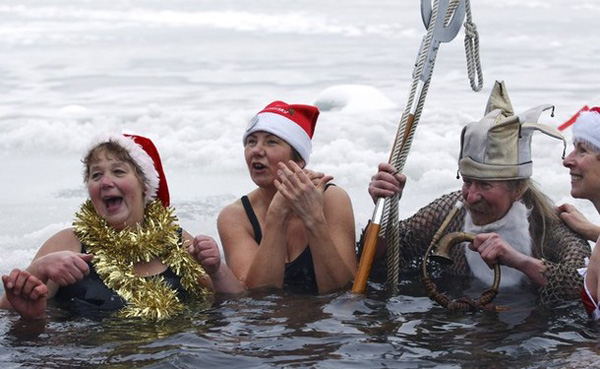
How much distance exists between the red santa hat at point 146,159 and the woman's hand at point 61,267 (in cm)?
60

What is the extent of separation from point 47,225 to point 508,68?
6990 mm

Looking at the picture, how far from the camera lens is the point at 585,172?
544cm

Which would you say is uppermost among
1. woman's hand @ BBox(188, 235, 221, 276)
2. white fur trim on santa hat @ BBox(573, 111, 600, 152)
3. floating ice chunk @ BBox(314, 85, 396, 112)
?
floating ice chunk @ BBox(314, 85, 396, 112)

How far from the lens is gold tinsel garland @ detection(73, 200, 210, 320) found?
17.2 feet

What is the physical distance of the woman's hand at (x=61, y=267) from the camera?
196 inches

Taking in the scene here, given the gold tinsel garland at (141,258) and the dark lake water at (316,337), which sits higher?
the gold tinsel garland at (141,258)

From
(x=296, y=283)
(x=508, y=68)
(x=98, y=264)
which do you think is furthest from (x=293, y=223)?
(x=508, y=68)

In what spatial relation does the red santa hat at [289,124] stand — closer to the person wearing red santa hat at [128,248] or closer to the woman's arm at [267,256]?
the woman's arm at [267,256]

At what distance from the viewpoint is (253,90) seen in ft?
40.8

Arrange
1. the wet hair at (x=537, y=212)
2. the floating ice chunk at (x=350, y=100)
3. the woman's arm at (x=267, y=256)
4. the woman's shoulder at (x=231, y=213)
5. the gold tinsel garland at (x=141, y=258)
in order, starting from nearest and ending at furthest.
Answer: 1. the gold tinsel garland at (x=141, y=258)
2. the woman's arm at (x=267, y=256)
3. the wet hair at (x=537, y=212)
4. the woman's shoulder at (x=231, y=213)
5. the floating ice chunk at (x=350, y=100)

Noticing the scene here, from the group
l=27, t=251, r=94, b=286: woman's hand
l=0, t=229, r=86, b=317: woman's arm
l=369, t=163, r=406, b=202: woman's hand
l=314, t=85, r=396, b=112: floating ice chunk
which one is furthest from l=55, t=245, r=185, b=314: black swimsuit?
l=314, t=85, r=396, b=112: floating ice chunk

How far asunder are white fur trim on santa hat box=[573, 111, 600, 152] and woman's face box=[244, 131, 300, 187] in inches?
59.1

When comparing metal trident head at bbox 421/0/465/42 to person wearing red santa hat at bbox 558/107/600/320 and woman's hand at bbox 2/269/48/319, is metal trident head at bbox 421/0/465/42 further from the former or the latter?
woman's hand at bbox 2/269/48/319

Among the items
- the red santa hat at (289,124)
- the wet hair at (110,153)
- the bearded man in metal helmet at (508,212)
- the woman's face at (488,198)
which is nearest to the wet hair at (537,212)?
the bearded man in metal helmet at (508,212)
